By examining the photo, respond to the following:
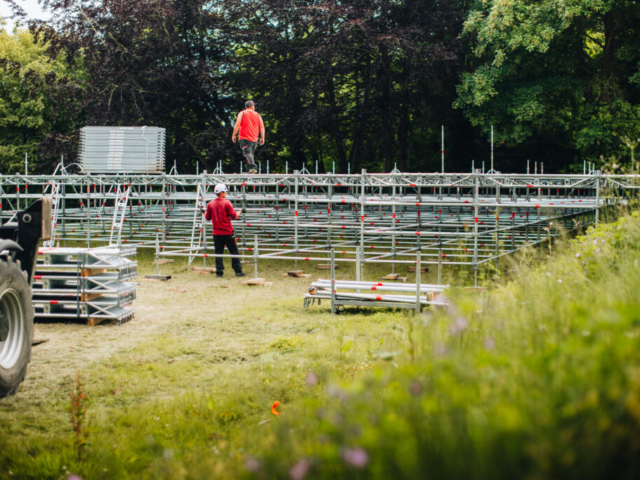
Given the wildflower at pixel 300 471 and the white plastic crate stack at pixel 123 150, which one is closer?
the wildflower at pixel 300 471

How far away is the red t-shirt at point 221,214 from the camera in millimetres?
14273

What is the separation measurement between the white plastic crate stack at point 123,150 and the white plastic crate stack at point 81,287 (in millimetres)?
9237

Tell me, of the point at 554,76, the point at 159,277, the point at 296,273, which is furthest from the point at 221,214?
the point at 554,76

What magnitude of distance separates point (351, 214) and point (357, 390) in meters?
17.5

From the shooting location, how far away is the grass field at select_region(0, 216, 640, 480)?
1.98 metres

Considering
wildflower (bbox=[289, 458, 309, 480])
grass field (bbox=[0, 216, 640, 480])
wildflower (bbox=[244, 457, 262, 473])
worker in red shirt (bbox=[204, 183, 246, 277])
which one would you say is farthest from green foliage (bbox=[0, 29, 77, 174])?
wildflower (bbox=[289, 458, 309, 480])

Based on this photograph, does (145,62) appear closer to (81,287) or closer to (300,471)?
(81,287)

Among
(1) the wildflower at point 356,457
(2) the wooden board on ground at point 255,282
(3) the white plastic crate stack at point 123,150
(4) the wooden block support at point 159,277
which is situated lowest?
(2) the wooden board on ground at point 255,282

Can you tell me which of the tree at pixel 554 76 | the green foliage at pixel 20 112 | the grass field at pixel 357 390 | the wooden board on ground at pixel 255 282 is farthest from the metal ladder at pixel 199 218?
the green foliage at pixel 20 112

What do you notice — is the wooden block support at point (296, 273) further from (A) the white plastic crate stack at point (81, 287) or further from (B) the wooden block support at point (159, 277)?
(A) the white plastic crate stack at point (81, 287)

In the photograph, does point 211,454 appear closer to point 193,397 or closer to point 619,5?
point 193,397

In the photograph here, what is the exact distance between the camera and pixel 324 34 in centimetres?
2670

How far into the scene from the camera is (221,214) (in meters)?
14.4

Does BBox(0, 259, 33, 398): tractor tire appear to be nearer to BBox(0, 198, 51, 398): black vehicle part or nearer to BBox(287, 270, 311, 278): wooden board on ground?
BBox(0, 198, 51, 398): black vehicle part
